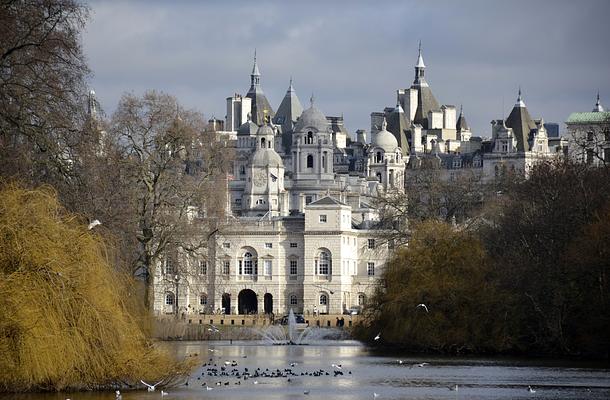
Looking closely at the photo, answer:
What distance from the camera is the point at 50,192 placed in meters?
45.8

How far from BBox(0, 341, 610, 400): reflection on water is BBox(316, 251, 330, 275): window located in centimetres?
5997

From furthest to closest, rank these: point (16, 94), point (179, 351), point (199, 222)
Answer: point (199, 222), point (179, 351), point (16, 94)

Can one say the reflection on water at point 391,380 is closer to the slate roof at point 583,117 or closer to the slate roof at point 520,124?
the slate roof at point 583,117

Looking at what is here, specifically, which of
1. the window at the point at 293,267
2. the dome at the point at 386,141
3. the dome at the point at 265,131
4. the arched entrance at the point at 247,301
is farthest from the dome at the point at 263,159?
the dome at the point at 386,141

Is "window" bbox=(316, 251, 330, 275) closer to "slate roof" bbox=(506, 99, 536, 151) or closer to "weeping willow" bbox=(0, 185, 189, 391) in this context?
"slate roof" bbox=(506, 99, 536, 151)

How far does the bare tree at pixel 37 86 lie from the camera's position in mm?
45594

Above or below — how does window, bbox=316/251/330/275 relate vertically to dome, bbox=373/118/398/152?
below

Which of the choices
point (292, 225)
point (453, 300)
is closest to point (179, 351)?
point (453, 300)

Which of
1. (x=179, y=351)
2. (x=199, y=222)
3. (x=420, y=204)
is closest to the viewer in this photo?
(x=179, y=351)

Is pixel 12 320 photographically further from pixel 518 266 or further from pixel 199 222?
pixel 199 222

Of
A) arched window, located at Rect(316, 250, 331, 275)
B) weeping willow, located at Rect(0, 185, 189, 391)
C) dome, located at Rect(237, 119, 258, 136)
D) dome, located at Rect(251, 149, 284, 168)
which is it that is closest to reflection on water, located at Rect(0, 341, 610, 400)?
weeping willow, located at Rect(0, 185, 189, 391)

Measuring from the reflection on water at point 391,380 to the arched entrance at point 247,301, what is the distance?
61828 mm

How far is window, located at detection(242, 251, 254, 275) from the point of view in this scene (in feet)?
431

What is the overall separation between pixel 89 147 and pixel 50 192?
5.12 meters
